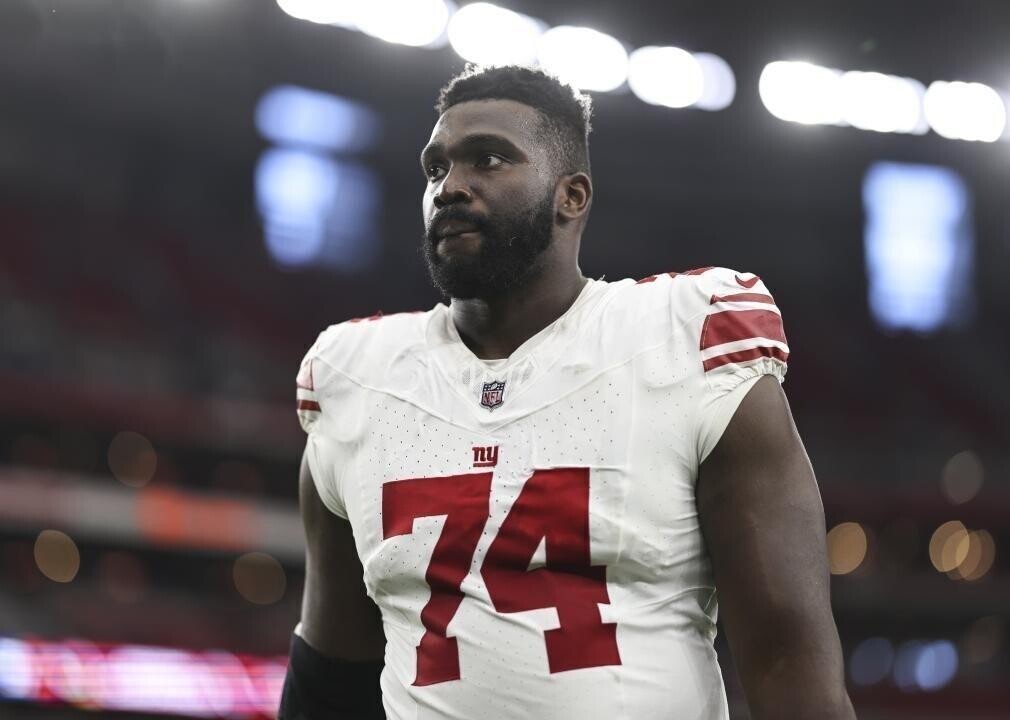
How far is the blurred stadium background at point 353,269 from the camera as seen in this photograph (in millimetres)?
10273

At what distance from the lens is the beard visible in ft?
6.18

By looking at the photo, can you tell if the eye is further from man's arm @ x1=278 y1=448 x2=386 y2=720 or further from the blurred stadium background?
the blurred stadium background

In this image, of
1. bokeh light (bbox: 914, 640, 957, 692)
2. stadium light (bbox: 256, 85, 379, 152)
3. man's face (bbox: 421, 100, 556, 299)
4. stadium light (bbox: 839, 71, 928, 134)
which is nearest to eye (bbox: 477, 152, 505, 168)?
man's face (bbox: 421, 100, 556, 299)

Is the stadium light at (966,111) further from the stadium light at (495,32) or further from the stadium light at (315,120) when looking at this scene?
the stadium light at (315,120)

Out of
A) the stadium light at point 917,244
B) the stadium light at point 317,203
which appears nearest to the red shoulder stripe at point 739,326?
the stadium light at point 917,244

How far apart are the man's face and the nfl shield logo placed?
17 centimetres

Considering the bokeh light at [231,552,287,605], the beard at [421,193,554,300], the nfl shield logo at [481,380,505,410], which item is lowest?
the bokeh light at [231,552,287,605]

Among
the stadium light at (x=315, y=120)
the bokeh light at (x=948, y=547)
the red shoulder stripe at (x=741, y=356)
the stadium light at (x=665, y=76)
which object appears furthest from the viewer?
the bokeh light at (x=948, y=547)

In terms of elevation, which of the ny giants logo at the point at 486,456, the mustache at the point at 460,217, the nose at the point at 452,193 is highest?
the nose at the point at 452,193

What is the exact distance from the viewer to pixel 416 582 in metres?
1.75

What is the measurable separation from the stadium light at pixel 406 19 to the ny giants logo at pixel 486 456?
28.8ft

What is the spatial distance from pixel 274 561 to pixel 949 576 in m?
8.50

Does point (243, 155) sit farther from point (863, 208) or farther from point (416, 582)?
point (416, 582)

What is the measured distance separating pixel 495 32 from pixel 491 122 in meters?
8.26
